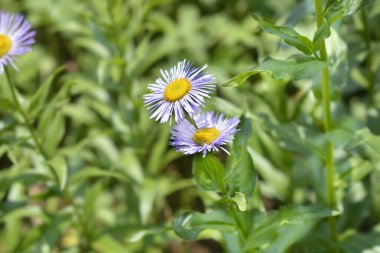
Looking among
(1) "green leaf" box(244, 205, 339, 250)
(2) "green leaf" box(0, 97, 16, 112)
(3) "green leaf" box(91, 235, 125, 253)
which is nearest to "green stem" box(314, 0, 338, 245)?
(1) "green leaf" box(244, 205, 339, 250)

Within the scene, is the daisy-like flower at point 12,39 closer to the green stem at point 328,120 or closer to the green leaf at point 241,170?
the green leaf at point 241,170

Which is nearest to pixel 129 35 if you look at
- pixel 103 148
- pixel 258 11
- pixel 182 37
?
pixel 103 148

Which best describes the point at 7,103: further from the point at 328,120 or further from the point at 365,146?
the point at 365,146

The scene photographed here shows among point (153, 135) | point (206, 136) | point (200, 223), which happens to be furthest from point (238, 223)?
point (153, 135)

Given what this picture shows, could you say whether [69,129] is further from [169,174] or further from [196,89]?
[196,89]

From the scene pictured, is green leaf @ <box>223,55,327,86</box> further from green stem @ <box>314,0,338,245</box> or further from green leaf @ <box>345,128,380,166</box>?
green leaf @ <box>345,128,380,166</box>

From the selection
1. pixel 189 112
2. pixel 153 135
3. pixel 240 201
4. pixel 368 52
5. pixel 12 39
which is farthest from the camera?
pixel 153 135

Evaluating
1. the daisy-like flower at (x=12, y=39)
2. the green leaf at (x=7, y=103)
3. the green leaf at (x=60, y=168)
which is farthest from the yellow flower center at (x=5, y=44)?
the green leaf at (x=60, y=168)
